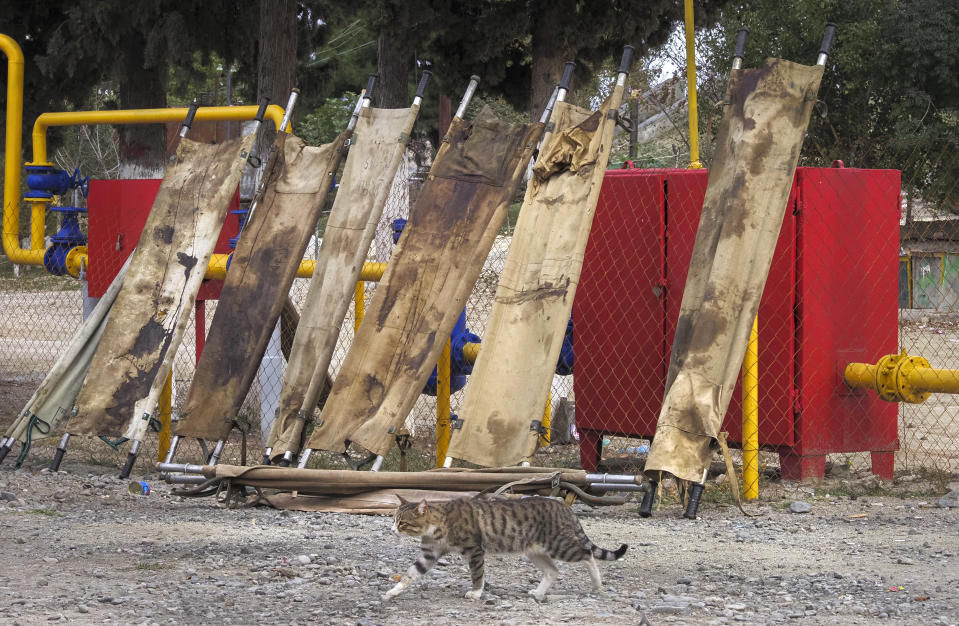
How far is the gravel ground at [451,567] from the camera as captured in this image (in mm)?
3615

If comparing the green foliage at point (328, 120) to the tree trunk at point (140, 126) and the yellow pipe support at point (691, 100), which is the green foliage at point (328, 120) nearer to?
the tree trunk at point (140, 126)

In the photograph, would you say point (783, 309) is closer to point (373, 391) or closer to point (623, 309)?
point (623, 309)

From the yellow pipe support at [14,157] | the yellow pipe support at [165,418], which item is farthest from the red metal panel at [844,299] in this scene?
the yellow pipe support at [14,157]

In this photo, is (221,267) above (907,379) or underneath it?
above

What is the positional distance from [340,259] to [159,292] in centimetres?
113

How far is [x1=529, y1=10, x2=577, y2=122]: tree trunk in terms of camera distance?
1298cm

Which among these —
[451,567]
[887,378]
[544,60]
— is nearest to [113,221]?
[451,567]

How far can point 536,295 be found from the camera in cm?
541

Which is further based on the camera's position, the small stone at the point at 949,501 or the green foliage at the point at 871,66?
the green foliage at the point at 871,66

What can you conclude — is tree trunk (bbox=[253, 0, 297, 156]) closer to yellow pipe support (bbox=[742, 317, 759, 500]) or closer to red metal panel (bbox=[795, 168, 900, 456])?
red metal panel (bbox=[795, 168, 900, 456])

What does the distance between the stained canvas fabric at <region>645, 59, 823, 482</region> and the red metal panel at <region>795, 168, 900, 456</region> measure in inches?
18.7

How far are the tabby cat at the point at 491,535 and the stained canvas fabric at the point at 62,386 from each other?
3.17 metres

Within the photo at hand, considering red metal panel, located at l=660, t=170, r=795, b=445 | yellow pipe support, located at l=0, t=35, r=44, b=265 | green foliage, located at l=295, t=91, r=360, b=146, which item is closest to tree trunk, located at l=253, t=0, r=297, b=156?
yellow pipe support, located at l=0, t=35, r=44, b=265

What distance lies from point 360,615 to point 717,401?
2162 mm
